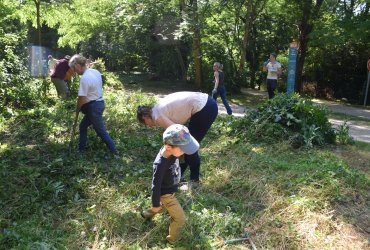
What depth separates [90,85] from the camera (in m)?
5.94

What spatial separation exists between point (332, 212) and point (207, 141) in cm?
344

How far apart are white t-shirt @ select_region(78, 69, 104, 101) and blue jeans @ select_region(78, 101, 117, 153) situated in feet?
0.42

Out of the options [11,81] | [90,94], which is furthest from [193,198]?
[11,81]

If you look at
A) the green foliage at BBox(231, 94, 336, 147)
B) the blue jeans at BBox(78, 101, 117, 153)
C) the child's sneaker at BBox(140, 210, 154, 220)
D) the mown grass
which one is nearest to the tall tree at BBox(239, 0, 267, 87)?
the green foliage at BBox(231, 94, 336, 147)

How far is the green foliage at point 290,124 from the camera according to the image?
746 cm

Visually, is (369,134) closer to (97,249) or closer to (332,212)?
(332,212)

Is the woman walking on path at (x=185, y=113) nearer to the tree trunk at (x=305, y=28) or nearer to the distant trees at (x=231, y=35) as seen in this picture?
the distant trees at (x=231, y=35)

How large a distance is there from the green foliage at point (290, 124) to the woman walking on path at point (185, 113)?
2.85 m

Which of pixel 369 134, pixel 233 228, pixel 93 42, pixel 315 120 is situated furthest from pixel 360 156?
pixel 93 42

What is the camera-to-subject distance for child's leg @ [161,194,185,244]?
374cm

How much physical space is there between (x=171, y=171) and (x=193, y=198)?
109cm

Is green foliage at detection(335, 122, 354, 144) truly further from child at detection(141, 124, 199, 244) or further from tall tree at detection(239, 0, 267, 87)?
tall tree at detection(239, 0, 267, 87)

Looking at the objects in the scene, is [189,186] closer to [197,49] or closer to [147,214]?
[147,214]

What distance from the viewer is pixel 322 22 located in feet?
55.5
